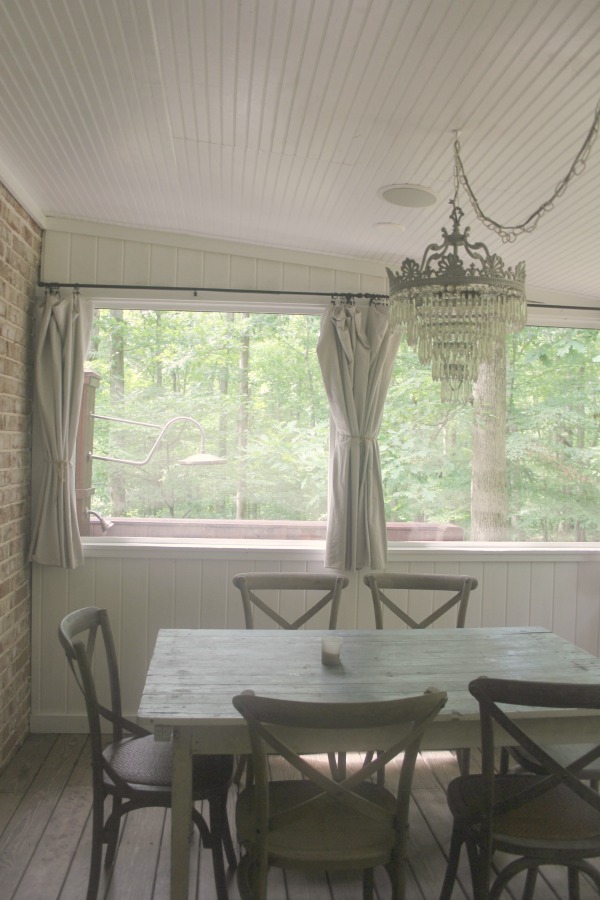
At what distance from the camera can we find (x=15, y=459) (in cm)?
344

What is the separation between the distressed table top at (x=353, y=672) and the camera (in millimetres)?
2029

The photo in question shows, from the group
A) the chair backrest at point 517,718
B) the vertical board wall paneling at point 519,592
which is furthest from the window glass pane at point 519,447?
the chair backrest at point 517,718

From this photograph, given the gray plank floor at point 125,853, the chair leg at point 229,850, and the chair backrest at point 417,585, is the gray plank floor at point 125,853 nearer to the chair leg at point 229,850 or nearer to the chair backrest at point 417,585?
the chair leg at point 229,850

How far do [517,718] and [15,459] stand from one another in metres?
2.47

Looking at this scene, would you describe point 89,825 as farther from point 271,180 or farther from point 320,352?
point 271,180

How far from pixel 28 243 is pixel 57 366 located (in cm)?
59

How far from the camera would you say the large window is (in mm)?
3895

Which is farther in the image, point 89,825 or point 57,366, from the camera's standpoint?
point 57,366

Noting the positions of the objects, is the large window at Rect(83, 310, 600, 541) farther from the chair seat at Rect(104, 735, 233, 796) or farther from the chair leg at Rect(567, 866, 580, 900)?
the chair leg at Rect(567, 866, 580, 900)

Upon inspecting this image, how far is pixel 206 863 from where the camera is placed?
258 cm

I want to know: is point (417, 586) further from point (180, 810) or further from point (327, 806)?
point (180, 810)

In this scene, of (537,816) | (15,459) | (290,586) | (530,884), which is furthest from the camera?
(15,459)

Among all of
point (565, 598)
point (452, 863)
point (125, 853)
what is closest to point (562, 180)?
point (452, 863)

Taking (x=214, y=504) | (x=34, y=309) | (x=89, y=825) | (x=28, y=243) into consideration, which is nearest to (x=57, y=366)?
(x=34, y=309)
